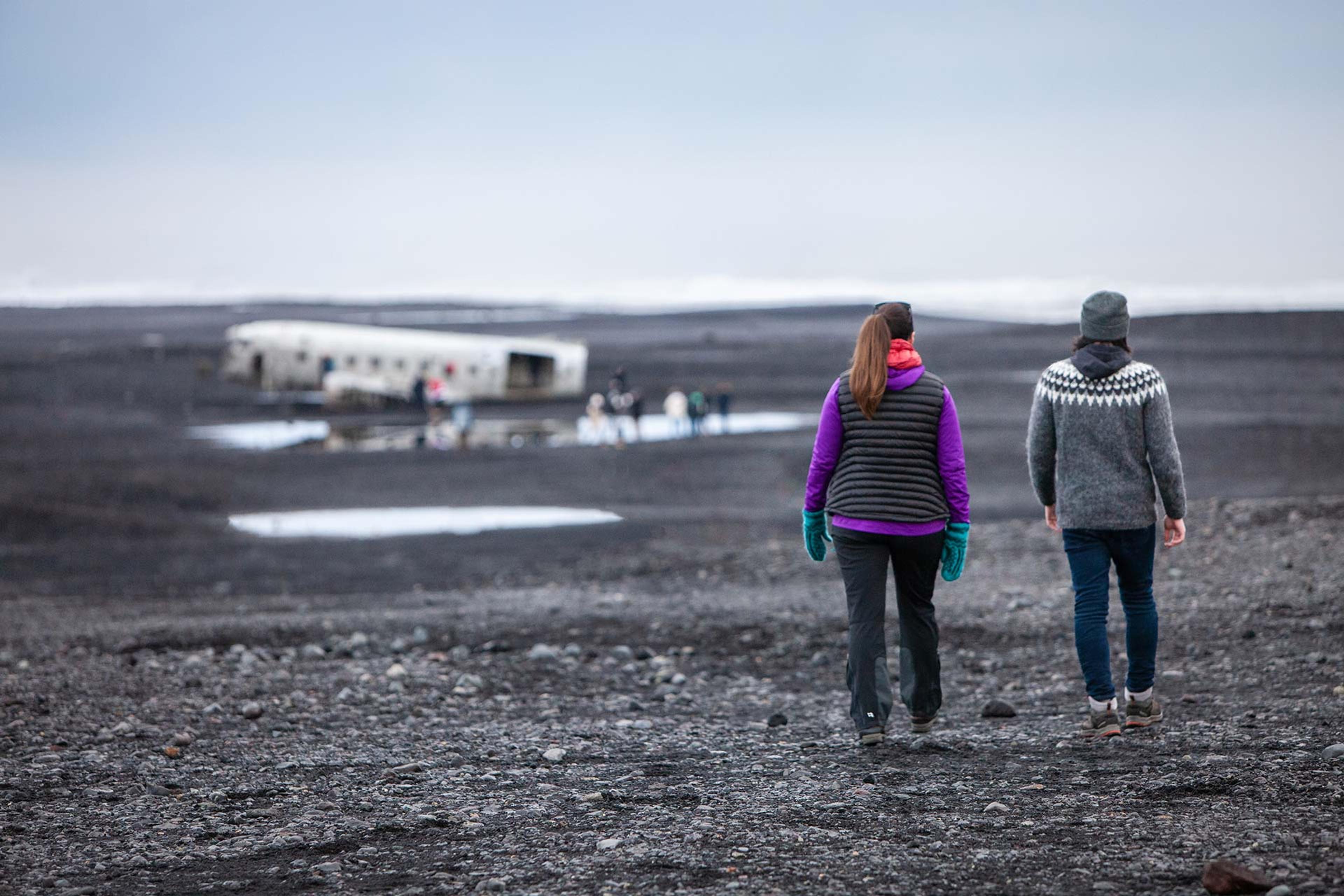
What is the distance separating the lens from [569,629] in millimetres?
10992

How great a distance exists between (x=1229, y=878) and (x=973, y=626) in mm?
6533

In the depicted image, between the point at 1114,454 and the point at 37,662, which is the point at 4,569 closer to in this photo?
the point at 37,662

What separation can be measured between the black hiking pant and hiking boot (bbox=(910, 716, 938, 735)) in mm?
18

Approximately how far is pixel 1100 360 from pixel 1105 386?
0.43 ft

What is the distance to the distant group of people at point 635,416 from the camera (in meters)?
30.8

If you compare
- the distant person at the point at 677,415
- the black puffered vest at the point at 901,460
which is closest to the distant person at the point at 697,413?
the distant person at the point at 677,415

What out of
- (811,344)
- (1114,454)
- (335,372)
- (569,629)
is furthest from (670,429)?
(811,344)

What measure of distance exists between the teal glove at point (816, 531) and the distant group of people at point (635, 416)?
2127 cm

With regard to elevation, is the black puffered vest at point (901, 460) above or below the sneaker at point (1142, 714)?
above

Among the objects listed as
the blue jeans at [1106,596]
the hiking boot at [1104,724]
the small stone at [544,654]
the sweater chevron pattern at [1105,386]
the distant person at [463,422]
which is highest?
the sweater chevron pattern at [1105,386]

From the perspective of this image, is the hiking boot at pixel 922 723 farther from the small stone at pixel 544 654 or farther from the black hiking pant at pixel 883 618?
the small stone at pixel 544 654

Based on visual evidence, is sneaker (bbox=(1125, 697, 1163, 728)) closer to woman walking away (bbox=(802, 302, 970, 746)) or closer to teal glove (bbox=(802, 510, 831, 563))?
woman walking away (bbox=(802, 302, 970, 746))

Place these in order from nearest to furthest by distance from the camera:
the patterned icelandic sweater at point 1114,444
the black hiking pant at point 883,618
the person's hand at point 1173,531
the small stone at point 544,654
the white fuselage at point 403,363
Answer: the patterned icelandic sweater at point 1114,444, the person's hand at point 1173,531, the black hiking pant at point 883,618, the small stone at point 544,654, the white fuselage at point 403,363

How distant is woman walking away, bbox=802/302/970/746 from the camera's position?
243 inches
